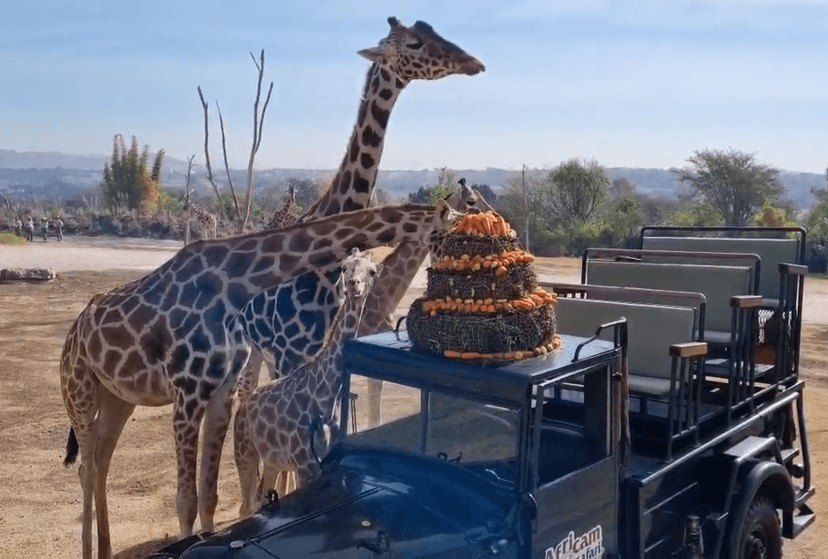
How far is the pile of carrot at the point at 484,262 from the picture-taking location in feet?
14.1

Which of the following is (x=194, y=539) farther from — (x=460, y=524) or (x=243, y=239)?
(x=243, y=239)

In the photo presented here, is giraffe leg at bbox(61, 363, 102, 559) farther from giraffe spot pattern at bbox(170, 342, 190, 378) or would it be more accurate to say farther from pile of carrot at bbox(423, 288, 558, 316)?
pile of carrot at bbox(423, 288, 558, 316)

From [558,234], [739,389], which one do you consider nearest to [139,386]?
[739,389]

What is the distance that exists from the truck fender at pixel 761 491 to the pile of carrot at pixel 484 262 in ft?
6.49

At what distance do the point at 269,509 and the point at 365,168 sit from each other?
3966 millimetres

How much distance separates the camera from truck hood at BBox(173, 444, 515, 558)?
378cm

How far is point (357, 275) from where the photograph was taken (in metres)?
5.83

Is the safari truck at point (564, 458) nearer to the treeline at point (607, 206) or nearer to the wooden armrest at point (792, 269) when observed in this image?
the wooden armrest at point (792, 269)

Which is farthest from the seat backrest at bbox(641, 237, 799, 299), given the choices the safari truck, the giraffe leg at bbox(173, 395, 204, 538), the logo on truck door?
the giraffe leg at bbox(173, 395, 204, 538)

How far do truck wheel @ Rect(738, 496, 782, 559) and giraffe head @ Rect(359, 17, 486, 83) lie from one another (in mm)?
4062

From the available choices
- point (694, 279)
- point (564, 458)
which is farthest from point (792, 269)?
point (564, 458)

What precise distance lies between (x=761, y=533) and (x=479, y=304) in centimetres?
274

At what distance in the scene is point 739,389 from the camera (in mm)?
5754

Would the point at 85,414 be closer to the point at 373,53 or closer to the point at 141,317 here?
the point at 141,317
